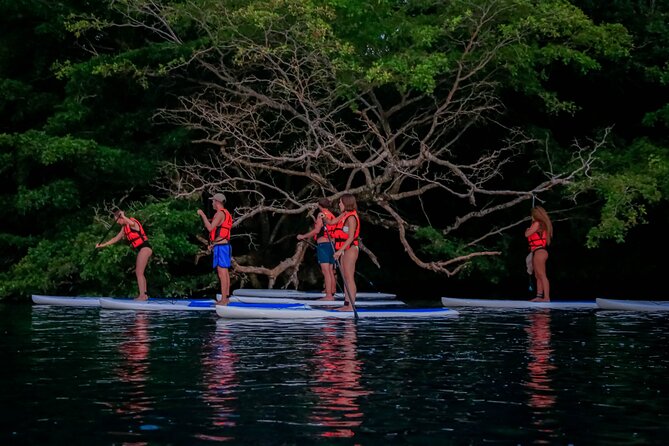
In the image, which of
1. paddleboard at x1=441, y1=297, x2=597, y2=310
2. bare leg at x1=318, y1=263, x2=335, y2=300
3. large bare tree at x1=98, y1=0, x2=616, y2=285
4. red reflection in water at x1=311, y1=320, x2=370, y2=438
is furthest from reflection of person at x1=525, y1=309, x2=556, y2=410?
large bare tree at x1=98, y1=0, x2=616, y2=285

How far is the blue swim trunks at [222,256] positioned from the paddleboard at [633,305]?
273 inches

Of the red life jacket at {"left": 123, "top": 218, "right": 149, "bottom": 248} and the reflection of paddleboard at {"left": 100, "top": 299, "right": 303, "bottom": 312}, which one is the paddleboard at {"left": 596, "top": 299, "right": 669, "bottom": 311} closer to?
the reflection of paddleboard at {"left": 100, "top": 299, "right": 303, "bottom": 312}

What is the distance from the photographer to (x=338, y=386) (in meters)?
10.7

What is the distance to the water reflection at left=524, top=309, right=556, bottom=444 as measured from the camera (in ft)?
29.6

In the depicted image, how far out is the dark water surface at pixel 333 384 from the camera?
27.8 ft

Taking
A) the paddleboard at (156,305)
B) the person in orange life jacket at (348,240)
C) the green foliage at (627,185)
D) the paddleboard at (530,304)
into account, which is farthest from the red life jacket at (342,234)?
the green foliage at (627,185)

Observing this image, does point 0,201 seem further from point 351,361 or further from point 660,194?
point 351,361

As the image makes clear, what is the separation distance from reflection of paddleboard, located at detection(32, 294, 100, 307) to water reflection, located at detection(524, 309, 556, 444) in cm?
847

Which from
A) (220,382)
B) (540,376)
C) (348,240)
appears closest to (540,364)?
(540,376)

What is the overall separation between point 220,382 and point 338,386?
1081 mm

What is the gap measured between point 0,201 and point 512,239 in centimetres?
1121

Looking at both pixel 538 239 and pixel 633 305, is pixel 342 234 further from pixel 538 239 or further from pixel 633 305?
pixel 633 305

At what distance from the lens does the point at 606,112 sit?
29.3 metres

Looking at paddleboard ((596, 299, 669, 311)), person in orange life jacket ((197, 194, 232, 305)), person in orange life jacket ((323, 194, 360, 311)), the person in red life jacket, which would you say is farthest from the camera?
Answer: the person in red life jacket
